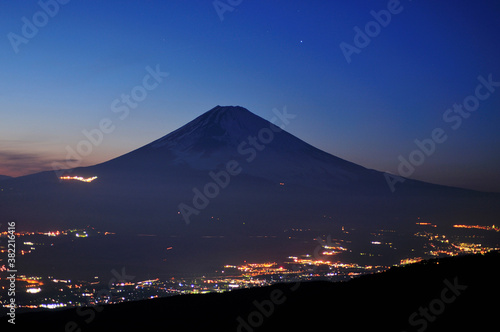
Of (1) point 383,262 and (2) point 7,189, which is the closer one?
(1) point 383,262

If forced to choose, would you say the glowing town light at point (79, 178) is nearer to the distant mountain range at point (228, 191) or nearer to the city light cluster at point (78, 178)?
the city light cluster at point (78, 178)

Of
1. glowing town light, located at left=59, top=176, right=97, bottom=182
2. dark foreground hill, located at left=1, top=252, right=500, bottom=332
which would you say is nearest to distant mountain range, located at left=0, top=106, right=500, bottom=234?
glowing town light, located at left=59, top=176, right=97, bottom=182

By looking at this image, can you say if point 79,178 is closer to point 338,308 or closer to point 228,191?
point 228,191

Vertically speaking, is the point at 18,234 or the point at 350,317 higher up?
the point at 18,234

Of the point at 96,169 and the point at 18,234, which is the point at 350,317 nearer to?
the point at 18,234

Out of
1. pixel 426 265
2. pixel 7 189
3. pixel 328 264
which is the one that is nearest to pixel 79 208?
pixel 7 189
